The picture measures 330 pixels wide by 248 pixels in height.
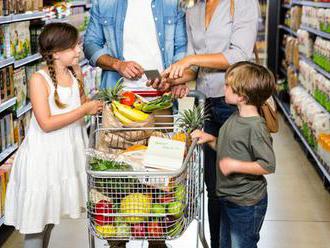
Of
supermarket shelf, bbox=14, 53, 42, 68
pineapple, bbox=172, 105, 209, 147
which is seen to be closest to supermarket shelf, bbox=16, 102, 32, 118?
supermarket shelf, bbox=14, 53, 42, 68

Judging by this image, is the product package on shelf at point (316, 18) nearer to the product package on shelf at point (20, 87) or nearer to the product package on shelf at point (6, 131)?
the product package on shelf at point (20, 87)

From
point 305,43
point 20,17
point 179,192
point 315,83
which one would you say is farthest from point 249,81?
point 305,43

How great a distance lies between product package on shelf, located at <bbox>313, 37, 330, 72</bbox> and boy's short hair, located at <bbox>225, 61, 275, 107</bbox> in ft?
10.6

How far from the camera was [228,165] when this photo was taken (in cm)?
255

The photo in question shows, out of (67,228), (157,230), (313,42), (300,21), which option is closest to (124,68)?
(157,230)

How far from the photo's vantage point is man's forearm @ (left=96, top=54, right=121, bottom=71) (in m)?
2.90

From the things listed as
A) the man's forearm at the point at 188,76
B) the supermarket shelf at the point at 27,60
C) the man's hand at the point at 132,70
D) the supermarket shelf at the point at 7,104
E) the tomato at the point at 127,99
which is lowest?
the supermarket shelf at the point at 7,104

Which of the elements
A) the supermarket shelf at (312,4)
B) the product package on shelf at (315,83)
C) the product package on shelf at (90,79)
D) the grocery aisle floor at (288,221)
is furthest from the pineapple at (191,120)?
the product package on shelf at (90,79)

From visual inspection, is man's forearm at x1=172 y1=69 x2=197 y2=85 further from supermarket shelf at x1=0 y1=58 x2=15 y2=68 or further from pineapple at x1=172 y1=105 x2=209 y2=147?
supermarket shelf at x1=0 y1=58 x2=15 y2=68

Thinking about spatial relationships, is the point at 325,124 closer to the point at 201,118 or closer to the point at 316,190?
the point at 316,190

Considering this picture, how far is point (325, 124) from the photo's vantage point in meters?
5.65

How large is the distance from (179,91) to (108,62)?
40cm

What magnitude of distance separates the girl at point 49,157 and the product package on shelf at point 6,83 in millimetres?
1523

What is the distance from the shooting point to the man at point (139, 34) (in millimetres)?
3070
